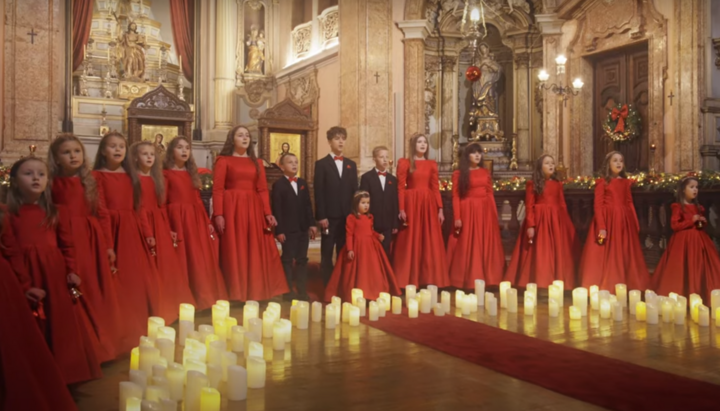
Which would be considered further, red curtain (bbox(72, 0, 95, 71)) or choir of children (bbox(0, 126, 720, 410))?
red curtain (bbox(72, 0, 95, 71))

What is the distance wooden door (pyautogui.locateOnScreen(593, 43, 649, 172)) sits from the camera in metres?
11.7

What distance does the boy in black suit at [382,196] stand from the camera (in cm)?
626

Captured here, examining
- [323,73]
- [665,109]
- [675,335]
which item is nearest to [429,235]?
[675,335]

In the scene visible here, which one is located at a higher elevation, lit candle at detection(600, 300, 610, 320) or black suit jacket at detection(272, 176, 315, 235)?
black suit jacket at detection(272, 176, 315, 235)

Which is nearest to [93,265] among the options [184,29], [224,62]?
[224,62]

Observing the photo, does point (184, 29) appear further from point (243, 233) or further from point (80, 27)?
point (243, 233)

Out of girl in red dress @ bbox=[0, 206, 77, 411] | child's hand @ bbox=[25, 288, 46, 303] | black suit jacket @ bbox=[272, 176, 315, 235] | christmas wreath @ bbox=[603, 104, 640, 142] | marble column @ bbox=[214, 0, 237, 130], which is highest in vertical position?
marble column @ bbox=[214, 0, 237, 130]

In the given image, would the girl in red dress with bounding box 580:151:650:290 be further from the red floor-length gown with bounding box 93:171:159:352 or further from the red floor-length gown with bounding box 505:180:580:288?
the red floor-length gown with bounding box 93:171:159:352

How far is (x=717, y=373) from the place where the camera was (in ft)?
11.8

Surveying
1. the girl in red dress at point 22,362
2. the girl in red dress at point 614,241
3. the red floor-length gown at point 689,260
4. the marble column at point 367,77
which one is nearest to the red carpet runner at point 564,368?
the girl in red dress at point 614,241

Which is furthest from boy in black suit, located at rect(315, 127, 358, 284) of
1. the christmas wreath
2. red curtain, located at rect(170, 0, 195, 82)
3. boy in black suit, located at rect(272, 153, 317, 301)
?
red curtain, located at rect(170, 0, 195, 82)

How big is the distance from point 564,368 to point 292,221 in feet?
10.3

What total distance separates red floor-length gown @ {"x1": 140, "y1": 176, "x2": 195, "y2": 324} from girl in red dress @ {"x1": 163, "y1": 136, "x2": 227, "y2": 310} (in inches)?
7.3

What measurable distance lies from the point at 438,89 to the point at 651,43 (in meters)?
4.31
